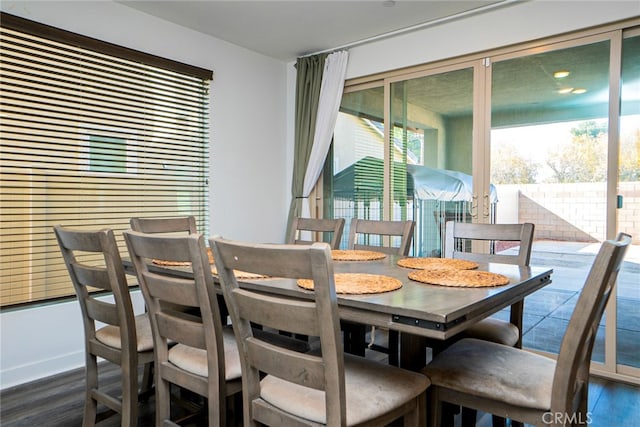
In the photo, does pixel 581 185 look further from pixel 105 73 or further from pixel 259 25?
pixel 105 73

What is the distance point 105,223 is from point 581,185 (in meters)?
3.34

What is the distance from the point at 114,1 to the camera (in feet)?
9.84

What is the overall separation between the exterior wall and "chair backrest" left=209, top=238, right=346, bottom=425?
2.48 meters

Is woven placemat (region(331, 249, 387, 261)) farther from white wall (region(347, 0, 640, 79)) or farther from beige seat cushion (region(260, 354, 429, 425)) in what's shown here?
white wall (region(347, 0, 640, 79))

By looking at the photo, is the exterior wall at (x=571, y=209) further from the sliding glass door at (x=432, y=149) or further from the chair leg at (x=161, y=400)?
the chair leg at (x=161, y=400)

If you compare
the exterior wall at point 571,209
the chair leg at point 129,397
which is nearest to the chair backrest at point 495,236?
the exterior wall at point 571,209

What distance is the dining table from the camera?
1.15m

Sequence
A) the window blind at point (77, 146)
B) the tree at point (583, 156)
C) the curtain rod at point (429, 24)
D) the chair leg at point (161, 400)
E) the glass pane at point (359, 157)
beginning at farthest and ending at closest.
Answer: the glass pane at point (359, 157) → the curtain rod at point (429, 24) → the tree at point (583, 156) → the window blind at point (77, 146) → the chair leg at point (161, 400)

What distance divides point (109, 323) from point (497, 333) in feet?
5.60

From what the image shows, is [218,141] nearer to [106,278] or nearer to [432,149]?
[432,149]

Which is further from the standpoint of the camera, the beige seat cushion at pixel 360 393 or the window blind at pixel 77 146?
the window blind at pixel 77 146

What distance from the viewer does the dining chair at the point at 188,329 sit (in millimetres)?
1391


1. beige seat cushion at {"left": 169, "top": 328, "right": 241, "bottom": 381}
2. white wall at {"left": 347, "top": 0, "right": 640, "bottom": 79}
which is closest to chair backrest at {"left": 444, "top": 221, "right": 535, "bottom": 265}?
beige seat cushion at {"left": 169, "top": 328, "right": 241, "bottom": 381}

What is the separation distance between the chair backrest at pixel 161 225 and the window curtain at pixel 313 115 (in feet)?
5.33
